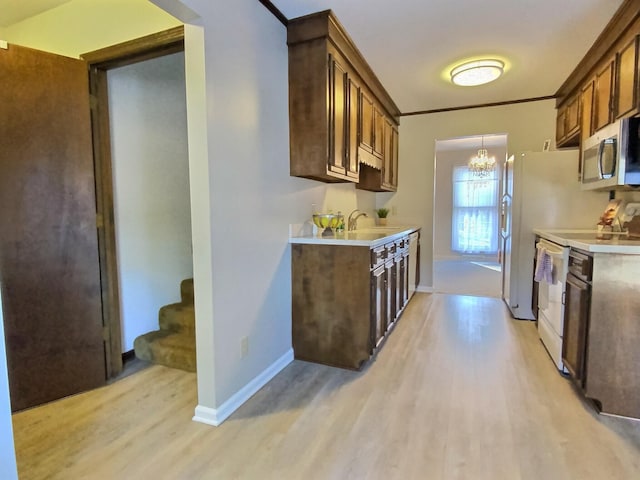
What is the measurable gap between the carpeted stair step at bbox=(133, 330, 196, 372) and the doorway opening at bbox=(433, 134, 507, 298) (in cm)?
579

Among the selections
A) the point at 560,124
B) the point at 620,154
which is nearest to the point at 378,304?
the point at 620,154

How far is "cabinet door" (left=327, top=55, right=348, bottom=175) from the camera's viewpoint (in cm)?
262

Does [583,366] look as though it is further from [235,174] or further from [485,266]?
[485,266]

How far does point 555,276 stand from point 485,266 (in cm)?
479

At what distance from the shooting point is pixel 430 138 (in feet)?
16.0

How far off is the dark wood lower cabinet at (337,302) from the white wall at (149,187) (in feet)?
3.93

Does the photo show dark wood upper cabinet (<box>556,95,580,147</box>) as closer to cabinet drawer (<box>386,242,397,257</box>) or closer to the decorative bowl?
cabinet drawer (<box>386,242,397,257</box>)

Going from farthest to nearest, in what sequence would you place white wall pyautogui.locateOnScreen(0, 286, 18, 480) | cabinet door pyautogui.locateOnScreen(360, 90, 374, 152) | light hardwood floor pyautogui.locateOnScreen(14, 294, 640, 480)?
cabinet door pyautogui.locateOnScreen(360, 90, 374, 152) → light hardwood floor pyautogui.locateOnScreen(14, 294, 640, 480) → white wall pyautogui.locateOnScreen(0, 286, 18, 480)

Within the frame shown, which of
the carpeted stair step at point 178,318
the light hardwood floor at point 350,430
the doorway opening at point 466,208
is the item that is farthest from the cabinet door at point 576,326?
the doorway opening at point 466,208

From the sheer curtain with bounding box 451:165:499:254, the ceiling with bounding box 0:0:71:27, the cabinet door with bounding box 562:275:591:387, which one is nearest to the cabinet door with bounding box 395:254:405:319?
the cabinet door with bounding box 562:275:591:387

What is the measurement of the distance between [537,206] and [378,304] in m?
2.17

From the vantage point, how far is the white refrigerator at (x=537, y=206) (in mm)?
3504

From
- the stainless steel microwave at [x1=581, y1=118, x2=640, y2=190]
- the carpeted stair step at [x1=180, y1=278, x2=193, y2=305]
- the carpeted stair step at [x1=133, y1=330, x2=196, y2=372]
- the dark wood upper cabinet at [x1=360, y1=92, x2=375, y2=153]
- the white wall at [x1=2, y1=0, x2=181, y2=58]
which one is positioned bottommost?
the carpeted stair step at [x1=133, y1=330, x2=196, y2=372]

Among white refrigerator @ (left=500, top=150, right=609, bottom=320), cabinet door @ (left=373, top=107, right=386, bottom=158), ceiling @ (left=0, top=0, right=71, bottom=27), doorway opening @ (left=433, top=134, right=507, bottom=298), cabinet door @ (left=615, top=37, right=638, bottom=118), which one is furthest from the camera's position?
doorway opening @ (left=433, top=134, right=507, bottom=298)
